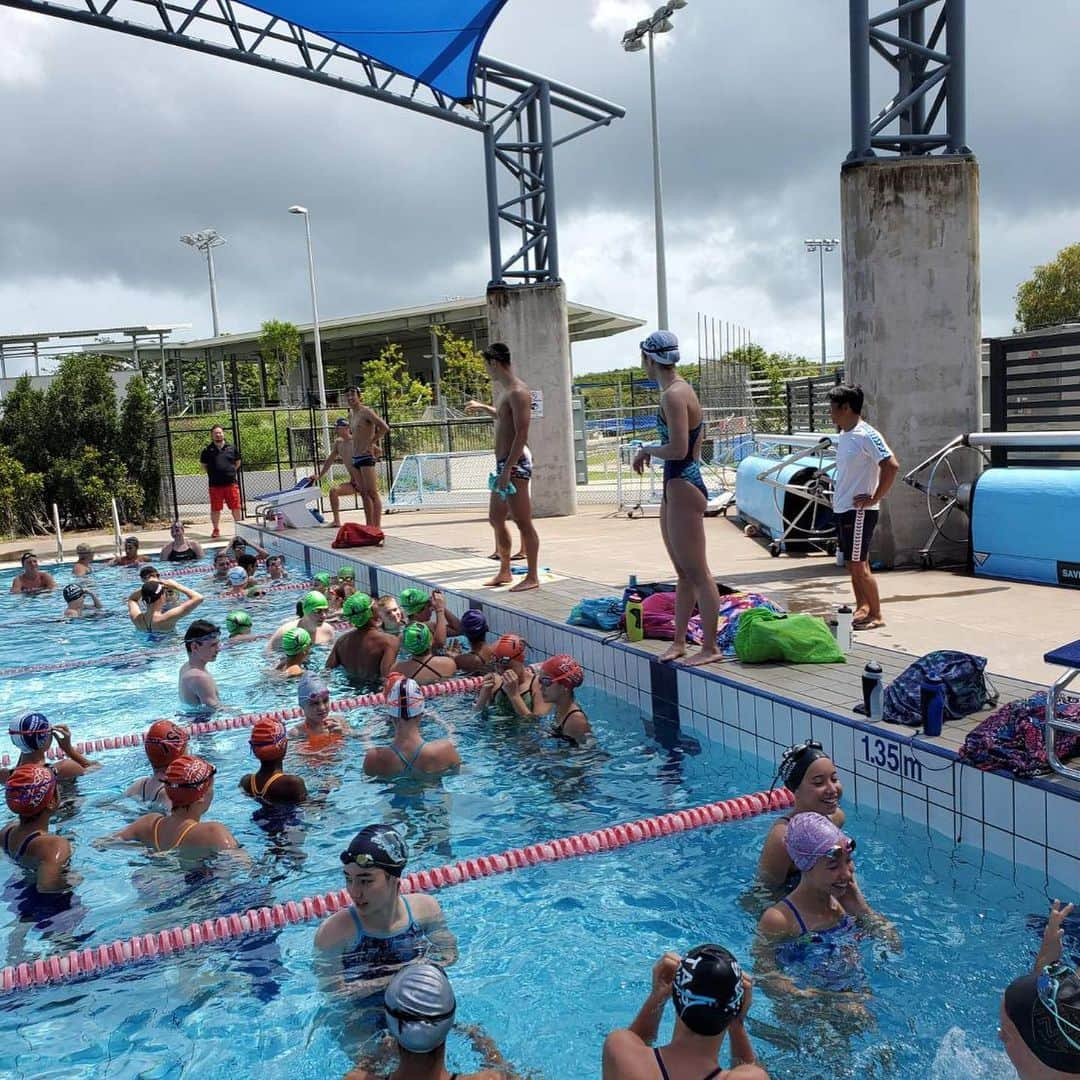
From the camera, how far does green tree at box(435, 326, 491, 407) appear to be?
158 feet

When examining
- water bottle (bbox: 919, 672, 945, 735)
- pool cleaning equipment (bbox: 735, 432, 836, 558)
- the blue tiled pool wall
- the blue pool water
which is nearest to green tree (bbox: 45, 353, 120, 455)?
pool cleaning equipment (bbox: 735, 432, 836, 558)

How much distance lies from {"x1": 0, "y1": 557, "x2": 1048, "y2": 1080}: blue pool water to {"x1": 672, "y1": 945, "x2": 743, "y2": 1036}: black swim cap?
38.2 inches

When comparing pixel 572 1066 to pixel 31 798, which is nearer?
pixel 572 1066

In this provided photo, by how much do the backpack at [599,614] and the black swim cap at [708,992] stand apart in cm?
515

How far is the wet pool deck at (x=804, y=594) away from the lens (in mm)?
5684

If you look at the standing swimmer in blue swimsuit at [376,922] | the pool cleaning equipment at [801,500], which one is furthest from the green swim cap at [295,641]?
the pool cleaning equipment at [801,500]

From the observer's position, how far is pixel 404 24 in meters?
11.9

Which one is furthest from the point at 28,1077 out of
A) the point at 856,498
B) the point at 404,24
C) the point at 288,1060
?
the point at 404,24

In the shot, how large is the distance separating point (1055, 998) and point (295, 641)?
266 inches

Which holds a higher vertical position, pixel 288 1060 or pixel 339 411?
pixel 339 411

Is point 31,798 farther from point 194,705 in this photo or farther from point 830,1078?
point 830,1078

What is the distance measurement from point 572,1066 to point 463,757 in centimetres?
300

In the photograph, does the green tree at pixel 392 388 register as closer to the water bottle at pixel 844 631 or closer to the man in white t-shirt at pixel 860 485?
the man in white t-shirt at pixel 860 485

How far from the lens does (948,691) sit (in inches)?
188
